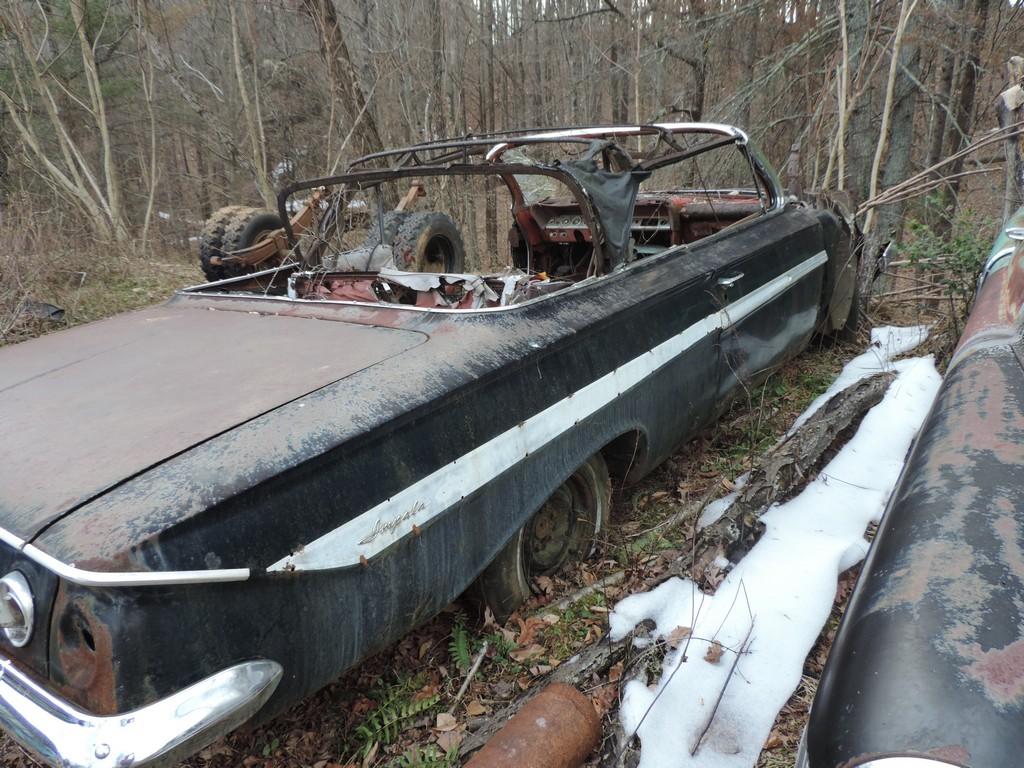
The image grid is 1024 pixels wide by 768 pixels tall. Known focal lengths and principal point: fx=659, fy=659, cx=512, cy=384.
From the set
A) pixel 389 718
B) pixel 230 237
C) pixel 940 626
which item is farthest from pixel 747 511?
pixel 230 237

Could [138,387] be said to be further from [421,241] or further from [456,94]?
[456,94]

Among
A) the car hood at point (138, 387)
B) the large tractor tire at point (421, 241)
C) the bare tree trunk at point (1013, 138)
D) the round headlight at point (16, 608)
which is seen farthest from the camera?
the bare tree trunk at point (1013, 138)

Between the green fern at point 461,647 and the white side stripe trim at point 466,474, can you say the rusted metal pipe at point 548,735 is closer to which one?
the green fern at point 461,647

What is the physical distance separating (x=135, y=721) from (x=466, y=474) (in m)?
0.99

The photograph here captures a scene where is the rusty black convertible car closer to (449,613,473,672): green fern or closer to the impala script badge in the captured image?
the impala script badge

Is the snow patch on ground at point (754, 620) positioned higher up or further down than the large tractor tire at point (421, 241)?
further down

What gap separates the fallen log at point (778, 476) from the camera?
263 centimetres

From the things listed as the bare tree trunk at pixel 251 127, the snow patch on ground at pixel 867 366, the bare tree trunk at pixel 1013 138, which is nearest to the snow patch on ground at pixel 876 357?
the snow patch on ground at pixel 867 366

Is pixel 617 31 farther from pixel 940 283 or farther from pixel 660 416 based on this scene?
pixel 660 416

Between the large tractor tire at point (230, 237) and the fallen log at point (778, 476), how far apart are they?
4516 mm

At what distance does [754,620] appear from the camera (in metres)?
2.30

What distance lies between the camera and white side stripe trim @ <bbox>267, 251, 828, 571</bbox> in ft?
5.35

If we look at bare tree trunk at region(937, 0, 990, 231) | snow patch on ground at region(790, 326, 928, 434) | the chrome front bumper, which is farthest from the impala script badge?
bare tree trunk at region(937, 0, 990, 231)

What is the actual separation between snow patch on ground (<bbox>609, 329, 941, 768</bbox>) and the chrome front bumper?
1.12 metres
